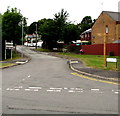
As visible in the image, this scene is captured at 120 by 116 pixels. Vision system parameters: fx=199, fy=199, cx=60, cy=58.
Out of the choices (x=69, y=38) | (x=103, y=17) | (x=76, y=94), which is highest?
(x=103, y=17)

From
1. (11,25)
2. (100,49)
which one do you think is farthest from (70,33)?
(11,25)

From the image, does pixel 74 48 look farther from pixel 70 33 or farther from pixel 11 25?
pixel 11 25

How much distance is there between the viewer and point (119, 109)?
6391 mm

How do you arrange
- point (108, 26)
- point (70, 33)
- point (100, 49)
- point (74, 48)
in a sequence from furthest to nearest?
point (108, 26) < point (70, 33) < point (74, 48) < point (100, 49)

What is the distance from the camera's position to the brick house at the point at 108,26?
147ft

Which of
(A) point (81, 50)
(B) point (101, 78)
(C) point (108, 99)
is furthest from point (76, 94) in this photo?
(A) point (81, 50)

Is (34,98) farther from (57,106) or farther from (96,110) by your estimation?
(96,110)

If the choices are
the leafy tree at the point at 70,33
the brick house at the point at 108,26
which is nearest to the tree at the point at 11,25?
the leafy tree at the point at 70,33

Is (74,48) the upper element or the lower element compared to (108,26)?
lower

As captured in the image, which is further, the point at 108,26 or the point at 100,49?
the point at 108,26

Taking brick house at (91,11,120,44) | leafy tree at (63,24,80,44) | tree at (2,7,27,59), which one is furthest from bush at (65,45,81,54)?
tree at (2,7,27,59)

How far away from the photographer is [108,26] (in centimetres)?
4738

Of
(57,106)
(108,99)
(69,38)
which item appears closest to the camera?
(57,106)

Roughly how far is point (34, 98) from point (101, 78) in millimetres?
6230
